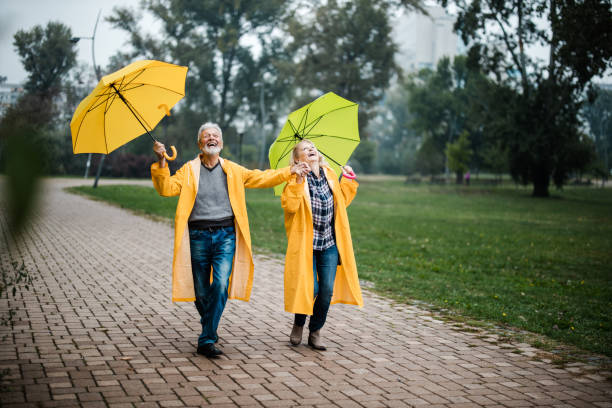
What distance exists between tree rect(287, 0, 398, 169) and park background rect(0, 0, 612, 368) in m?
0.12

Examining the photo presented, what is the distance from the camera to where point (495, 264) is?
1221cm

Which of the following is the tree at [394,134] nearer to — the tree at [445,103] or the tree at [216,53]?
the tree at [445,103]

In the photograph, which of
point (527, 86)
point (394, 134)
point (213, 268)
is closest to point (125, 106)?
point (213, 268)

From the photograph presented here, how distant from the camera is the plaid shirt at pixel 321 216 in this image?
217 inches

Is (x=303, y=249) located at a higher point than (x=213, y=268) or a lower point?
higher

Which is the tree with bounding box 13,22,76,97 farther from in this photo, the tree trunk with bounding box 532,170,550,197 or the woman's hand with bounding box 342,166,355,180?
the tree trunk with bounding box 532,170,550,197

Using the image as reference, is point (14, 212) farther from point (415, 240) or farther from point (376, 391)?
point (415, 240)

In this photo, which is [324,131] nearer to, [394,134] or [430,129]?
[430,129]

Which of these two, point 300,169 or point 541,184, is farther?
point 541,184

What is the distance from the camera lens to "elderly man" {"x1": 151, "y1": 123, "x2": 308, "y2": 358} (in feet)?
16.9

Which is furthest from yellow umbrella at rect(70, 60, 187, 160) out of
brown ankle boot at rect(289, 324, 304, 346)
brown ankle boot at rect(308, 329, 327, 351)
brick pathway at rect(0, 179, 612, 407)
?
brown ankle boot at rect(308, 329, 327, 351)

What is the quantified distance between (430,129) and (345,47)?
2579 centimetres

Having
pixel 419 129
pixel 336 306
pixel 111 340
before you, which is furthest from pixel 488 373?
pixel 419 129

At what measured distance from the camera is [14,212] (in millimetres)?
1802
